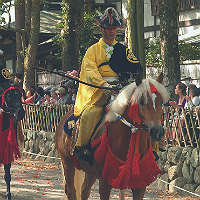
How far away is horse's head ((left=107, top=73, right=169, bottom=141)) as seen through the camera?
656 centimetres

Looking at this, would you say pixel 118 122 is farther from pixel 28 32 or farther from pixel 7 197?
pixel 28 32

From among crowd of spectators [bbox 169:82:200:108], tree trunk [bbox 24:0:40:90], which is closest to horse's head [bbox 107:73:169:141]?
crowd of spectators [bbox 169:82:200:108]

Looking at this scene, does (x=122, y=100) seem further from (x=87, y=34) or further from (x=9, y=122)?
(x=87, y=34)

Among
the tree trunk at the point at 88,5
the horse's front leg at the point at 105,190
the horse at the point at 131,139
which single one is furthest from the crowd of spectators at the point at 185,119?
the tree trunk at the point at 88,5

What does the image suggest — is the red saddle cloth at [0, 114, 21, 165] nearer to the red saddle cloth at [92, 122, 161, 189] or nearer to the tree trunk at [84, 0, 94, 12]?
the red saddle cloth at [92, 122, 161, 189]

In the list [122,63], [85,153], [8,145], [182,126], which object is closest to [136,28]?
[182,126]

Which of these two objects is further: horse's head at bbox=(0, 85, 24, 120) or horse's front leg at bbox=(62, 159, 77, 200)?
horse's head at bbox=(0, 85, 24, 120)

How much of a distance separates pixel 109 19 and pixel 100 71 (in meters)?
0.69

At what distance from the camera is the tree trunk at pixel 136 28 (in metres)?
15.1

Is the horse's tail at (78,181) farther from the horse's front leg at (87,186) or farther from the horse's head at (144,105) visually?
the horse's head at (144,105)

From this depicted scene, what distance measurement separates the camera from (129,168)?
22.8 ft

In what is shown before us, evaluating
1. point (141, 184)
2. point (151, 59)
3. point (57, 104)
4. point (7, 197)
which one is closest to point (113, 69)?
point (141, 184)

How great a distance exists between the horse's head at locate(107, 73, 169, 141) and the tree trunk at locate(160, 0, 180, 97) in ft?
24.9

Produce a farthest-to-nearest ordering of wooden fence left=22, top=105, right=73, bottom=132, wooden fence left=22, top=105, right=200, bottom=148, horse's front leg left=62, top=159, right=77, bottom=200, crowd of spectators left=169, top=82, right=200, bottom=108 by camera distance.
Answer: wooden fence left=22, top=105, right=73, bottom=132
crowd of spectators left=169, top=82, right=200, bottom=108
wooden fence left=22, top=105, right=200, bottom=148
horse's front leg left=62, top=159, right=77, bottom=200
